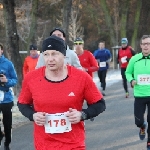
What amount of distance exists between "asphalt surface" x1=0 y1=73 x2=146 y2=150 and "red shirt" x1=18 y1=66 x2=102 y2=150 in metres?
3.59

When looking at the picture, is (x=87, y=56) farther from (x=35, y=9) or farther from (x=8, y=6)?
(x=35, y=9)

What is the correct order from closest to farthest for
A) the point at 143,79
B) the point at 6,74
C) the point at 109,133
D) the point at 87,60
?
the point at 6,74, the point at 143,79, the point at 109,133, the point at 87,60

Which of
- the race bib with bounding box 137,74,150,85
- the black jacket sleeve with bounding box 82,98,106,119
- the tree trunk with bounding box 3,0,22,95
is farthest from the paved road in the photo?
the tree trunk with bounding box 3,0,22,95

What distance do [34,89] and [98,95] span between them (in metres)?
0.58

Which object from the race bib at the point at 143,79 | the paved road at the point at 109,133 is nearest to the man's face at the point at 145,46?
the race bib at the point at 143,79

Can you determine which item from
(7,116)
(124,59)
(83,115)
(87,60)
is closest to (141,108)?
(7,116)

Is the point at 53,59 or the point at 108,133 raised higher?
the point at 53,59

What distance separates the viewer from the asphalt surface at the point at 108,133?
7863 mm

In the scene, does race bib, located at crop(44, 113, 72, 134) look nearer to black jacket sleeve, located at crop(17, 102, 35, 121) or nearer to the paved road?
black jacket sleeve, located at crop(17, 102, 35, 121)

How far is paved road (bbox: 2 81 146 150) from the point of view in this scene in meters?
7.86

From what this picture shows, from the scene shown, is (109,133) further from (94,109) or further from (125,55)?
(125,55)

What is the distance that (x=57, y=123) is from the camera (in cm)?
408

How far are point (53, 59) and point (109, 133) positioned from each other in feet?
17.2

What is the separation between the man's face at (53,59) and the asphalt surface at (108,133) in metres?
3.87
